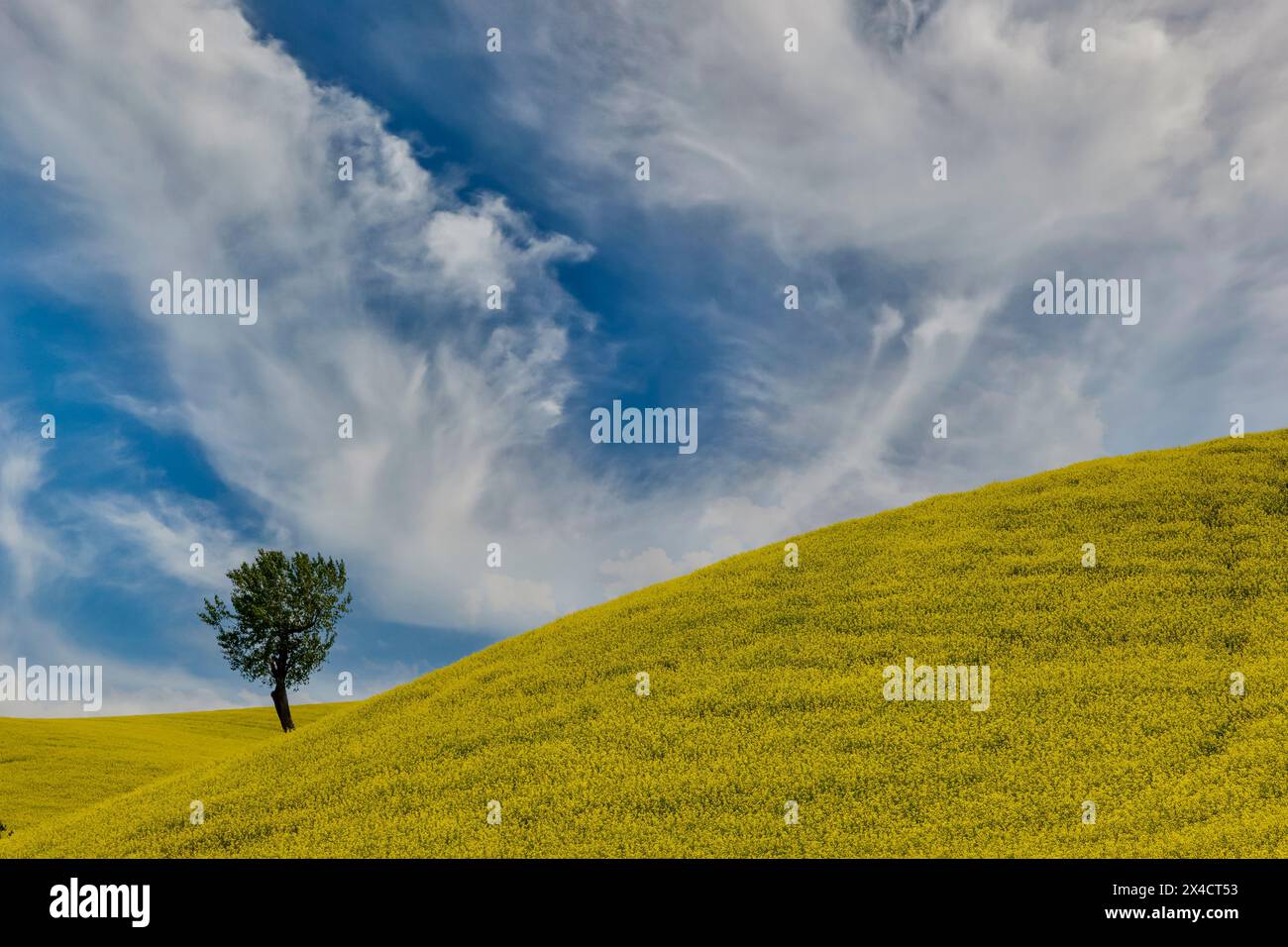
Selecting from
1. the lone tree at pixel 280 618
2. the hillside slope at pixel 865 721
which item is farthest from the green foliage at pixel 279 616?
the hillside slope at pixel 865 721

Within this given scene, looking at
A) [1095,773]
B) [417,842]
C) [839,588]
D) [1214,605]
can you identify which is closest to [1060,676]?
[1095,773]

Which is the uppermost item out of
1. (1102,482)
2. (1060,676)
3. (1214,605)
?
(1102,482)

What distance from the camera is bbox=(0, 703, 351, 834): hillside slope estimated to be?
40969 millimetres

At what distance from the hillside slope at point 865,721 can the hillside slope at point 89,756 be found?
473 inches

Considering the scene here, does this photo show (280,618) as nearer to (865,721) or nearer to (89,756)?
(89,756)

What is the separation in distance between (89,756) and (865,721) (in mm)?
48434

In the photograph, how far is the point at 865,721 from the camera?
2150 cm

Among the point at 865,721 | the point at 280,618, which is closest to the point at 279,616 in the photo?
the point at 280,618

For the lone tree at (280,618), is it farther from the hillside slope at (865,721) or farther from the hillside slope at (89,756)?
the hillside slope at (865,721)

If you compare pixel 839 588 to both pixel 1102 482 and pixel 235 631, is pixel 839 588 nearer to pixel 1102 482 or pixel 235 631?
pixel 1102 482

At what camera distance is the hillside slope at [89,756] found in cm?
4097
